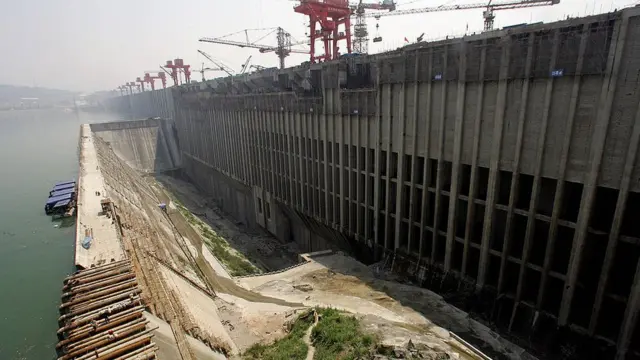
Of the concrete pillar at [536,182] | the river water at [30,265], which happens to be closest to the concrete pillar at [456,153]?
the concrete pillar at [536,182]

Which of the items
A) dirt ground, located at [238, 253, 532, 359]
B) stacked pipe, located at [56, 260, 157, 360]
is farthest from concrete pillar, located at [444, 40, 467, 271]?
stacked pipe, located at [56, 260, 157, 360]

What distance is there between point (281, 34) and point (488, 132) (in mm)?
65460

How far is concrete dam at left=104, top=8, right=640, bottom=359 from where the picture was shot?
11.9 metres

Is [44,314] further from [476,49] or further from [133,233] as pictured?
[476,49]

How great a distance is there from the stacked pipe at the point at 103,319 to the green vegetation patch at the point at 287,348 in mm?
3861

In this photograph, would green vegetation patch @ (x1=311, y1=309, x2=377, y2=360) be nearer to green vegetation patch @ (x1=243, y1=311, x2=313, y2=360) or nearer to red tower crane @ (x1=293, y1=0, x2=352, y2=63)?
green vegetation patch @ (x1=243, y1=311, x2=313, y2=360)

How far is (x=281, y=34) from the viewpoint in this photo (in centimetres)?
7212

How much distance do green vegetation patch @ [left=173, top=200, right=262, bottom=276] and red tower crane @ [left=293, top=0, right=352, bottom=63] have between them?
25757 mm

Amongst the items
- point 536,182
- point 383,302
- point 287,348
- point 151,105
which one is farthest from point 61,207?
point 151,105

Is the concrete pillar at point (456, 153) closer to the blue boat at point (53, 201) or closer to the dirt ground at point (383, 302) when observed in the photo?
the dirt ground at point (383, 302)

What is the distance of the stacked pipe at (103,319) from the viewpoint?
9.82 metres

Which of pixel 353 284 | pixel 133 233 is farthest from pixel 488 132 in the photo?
pixel 133 233

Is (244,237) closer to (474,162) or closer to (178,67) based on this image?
(474,162)

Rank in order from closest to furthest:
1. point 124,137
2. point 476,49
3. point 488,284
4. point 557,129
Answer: point 557,129
point 476,49
point 488,284
point 124,137
